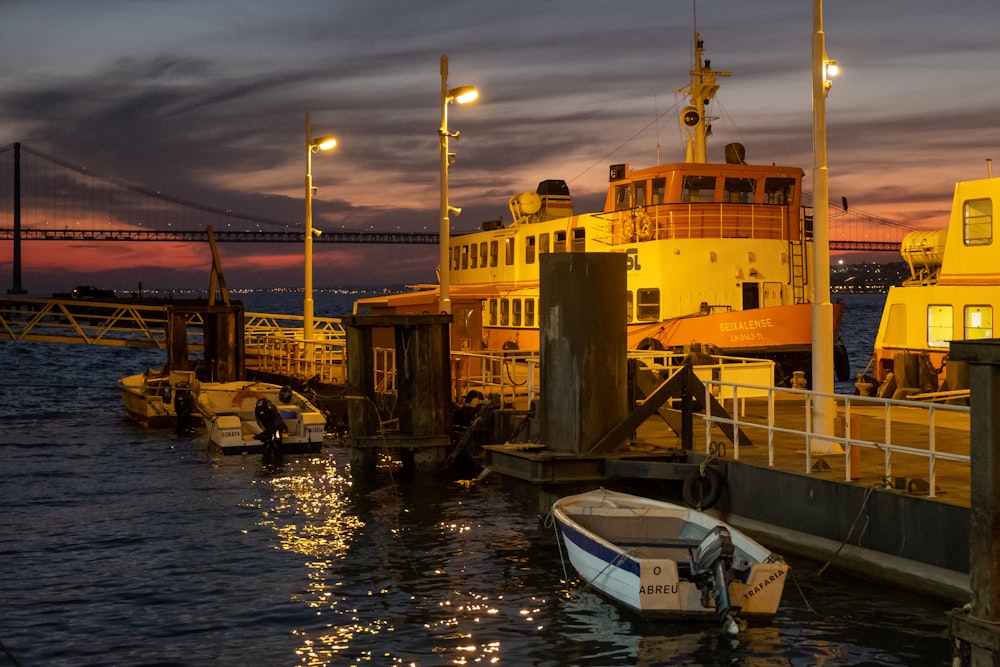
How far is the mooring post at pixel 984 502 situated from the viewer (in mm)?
9508

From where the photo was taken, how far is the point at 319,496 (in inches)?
914

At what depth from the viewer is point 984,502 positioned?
970 cm

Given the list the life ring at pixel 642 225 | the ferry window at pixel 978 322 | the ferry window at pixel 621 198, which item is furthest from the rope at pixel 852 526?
the ferry window at pixel 621 198

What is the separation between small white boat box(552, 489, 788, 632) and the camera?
43.0ft

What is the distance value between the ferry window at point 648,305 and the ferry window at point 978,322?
8.62 m

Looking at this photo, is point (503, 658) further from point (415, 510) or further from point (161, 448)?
point (161, 448)

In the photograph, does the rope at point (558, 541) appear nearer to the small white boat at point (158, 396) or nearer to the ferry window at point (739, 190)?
the ferry window at point (739, 190)

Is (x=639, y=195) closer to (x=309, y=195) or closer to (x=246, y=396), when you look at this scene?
(x=309, y=195)

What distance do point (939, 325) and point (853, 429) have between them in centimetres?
1160

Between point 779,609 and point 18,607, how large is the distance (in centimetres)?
946

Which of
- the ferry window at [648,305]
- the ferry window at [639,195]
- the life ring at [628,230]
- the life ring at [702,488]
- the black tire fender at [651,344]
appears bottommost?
the life ring at [702,488]

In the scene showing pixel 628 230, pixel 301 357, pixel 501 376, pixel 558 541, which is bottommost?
pixel 558 541

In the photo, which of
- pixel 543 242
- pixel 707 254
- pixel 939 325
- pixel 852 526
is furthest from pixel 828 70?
pixel 543 242

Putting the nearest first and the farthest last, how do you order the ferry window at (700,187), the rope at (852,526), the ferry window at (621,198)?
the rope at (852,526) < the ferry window at (700,187) < the ferry window at (621,198)
